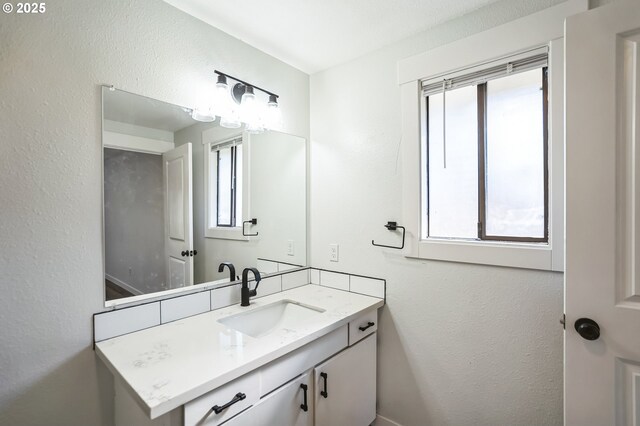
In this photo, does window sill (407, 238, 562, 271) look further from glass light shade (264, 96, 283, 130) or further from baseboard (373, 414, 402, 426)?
glass light shade (264, 96, 283, 130)

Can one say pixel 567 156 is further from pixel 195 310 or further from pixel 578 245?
pixel 195 310

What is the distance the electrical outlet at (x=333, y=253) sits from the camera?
6.07 ft

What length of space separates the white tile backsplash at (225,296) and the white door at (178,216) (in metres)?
0.14

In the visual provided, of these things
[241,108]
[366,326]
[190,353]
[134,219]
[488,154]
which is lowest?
[366,326]

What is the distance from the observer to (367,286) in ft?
5.60

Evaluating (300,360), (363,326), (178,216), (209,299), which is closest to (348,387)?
(363,326)

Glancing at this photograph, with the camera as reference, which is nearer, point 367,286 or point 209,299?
point 209,299

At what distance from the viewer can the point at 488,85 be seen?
55.1 inches

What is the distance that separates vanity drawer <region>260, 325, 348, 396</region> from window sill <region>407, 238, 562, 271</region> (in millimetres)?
586

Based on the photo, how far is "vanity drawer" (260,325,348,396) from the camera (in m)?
1.03

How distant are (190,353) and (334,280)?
1015 millimetres

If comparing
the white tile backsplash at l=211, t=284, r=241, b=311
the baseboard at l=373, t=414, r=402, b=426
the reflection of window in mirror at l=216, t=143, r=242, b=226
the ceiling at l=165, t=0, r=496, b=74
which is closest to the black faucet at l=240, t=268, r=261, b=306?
the white tile backsplash at l=211, t=284, r=241, b=311

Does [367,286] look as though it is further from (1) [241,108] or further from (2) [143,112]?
(2) [143,112]

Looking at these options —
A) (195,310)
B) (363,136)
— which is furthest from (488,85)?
(195,310)
